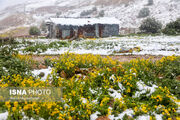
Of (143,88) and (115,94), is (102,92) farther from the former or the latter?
(143,88)

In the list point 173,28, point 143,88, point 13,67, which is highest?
point 173,28

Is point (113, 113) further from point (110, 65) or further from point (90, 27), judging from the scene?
point (90, 27)

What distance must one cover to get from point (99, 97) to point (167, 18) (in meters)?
45.6

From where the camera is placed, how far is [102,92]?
211 inches

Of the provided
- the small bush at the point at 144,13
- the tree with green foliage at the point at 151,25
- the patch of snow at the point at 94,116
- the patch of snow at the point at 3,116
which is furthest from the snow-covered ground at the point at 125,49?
the small bush at the point at 144,13

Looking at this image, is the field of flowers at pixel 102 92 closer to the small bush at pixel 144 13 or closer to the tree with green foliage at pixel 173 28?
the tree with green foliage at pixel 173 28

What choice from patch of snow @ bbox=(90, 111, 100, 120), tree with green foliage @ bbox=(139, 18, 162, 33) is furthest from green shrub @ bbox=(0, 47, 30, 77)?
tree with green foliage @ bbox=(139, 18, 162, 33)

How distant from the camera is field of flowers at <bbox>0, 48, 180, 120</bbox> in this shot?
4008 mm

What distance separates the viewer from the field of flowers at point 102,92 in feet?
13.1

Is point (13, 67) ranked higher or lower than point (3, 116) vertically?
higher

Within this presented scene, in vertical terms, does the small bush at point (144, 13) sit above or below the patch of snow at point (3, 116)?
above

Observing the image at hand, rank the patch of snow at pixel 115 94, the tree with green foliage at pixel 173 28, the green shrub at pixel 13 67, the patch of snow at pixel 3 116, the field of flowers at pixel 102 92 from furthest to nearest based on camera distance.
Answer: the tree with green foliage at pixel 173 28, the green shrub at pixel 13 67, the patch of snow at pixel 115 94, the field of flowers at pixel 102 92, the patch of snow at pixel 3 116

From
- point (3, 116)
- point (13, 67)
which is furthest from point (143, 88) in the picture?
point (13, 67)

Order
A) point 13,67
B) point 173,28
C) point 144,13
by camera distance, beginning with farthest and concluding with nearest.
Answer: point 144,13, point 173,28, point 13,67
